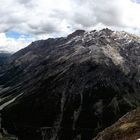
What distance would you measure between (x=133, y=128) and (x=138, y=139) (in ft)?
30.7

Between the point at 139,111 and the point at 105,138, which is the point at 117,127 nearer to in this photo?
the point at 105,138

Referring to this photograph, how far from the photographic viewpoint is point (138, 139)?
1468 inches

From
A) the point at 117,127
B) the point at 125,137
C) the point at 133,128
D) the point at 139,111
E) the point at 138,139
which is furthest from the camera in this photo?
the point at 139,111

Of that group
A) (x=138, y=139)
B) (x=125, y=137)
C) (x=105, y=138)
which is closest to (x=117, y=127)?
(x=105, y=138)

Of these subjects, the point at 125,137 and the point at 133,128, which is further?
the point at 133,128

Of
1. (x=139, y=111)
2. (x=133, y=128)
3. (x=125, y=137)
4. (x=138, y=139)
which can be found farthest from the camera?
(x=139, y=111)

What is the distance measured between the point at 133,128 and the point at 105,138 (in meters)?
4.45

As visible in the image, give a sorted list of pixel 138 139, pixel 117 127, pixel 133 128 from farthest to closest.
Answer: pixel 117 127
pixel 133 128
pixel 138 139

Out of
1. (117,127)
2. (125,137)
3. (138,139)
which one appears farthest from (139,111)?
(138,139)

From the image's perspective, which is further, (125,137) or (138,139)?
(125,137)

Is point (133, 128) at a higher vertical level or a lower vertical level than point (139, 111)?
lower

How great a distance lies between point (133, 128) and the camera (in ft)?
153

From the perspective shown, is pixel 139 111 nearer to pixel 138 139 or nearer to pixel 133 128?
pixel 133 128

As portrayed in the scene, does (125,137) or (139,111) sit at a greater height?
(139,111)
